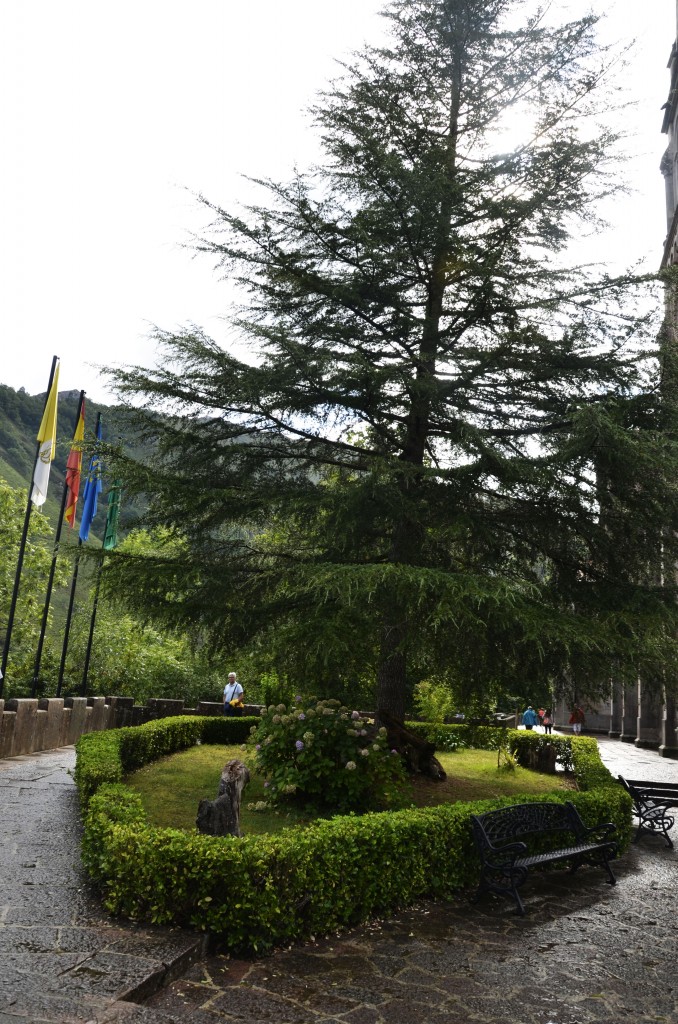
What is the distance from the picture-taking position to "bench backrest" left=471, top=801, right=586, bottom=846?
8.45 meters

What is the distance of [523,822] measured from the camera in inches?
354

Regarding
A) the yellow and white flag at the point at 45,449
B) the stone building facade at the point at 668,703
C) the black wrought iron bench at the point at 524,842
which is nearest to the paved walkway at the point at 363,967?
the black wrought iron bench at the point at 524,842

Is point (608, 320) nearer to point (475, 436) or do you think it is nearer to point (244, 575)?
point (475, 436)

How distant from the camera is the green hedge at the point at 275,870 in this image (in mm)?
6133

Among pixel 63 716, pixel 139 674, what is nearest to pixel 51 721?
pixel 63 716

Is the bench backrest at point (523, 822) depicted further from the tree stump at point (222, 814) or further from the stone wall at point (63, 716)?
the stone wall at point (63, 716)

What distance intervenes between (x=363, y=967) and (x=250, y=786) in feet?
20.3

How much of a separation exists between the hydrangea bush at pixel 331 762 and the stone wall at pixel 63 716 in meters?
6.89

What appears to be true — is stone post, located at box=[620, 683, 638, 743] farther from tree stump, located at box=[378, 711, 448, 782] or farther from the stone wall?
tree stump, located at box=[378, 711, 448, 782]

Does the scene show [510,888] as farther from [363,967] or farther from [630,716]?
[630,716]

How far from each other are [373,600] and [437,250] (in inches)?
217

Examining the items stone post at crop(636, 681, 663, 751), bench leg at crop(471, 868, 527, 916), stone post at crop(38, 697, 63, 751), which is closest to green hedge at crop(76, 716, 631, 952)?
bench leg at crop(471, 868, 527, 916)

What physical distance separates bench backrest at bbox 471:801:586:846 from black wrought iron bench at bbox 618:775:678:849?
8.45 ft

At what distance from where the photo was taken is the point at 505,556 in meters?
12.5
